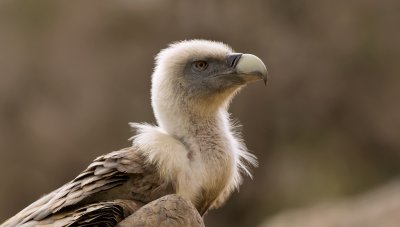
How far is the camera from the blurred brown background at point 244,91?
39.9 feet

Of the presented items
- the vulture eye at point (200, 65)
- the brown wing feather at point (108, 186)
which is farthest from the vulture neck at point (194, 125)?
the brown wing feather at point (108, 186)

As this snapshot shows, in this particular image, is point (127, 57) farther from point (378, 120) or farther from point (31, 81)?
point (378, 120)

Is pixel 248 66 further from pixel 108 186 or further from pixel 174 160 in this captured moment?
pixel 108 186

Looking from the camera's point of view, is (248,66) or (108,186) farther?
(248,66)

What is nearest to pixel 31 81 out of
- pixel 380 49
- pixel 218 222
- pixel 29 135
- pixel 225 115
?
pixel 29 135

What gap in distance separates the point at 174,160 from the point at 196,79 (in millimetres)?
666

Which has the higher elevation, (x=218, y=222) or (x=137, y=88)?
(x=137, y=88)

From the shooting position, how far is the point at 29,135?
1225cm

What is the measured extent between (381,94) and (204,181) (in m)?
8.70

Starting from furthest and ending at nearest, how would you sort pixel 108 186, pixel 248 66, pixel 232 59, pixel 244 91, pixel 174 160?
A: pixel 244 91 → pixel 232 59 → pixel 248 66 → pixel 174 160 → pixel 108 186

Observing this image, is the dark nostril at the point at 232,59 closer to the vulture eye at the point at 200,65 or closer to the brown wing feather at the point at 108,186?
the vulture eye at the point at 200,65

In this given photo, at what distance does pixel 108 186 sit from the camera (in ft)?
13.9

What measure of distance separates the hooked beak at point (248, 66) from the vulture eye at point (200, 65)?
0.42ft

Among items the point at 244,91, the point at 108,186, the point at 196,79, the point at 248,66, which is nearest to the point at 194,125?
the point at 196,79
